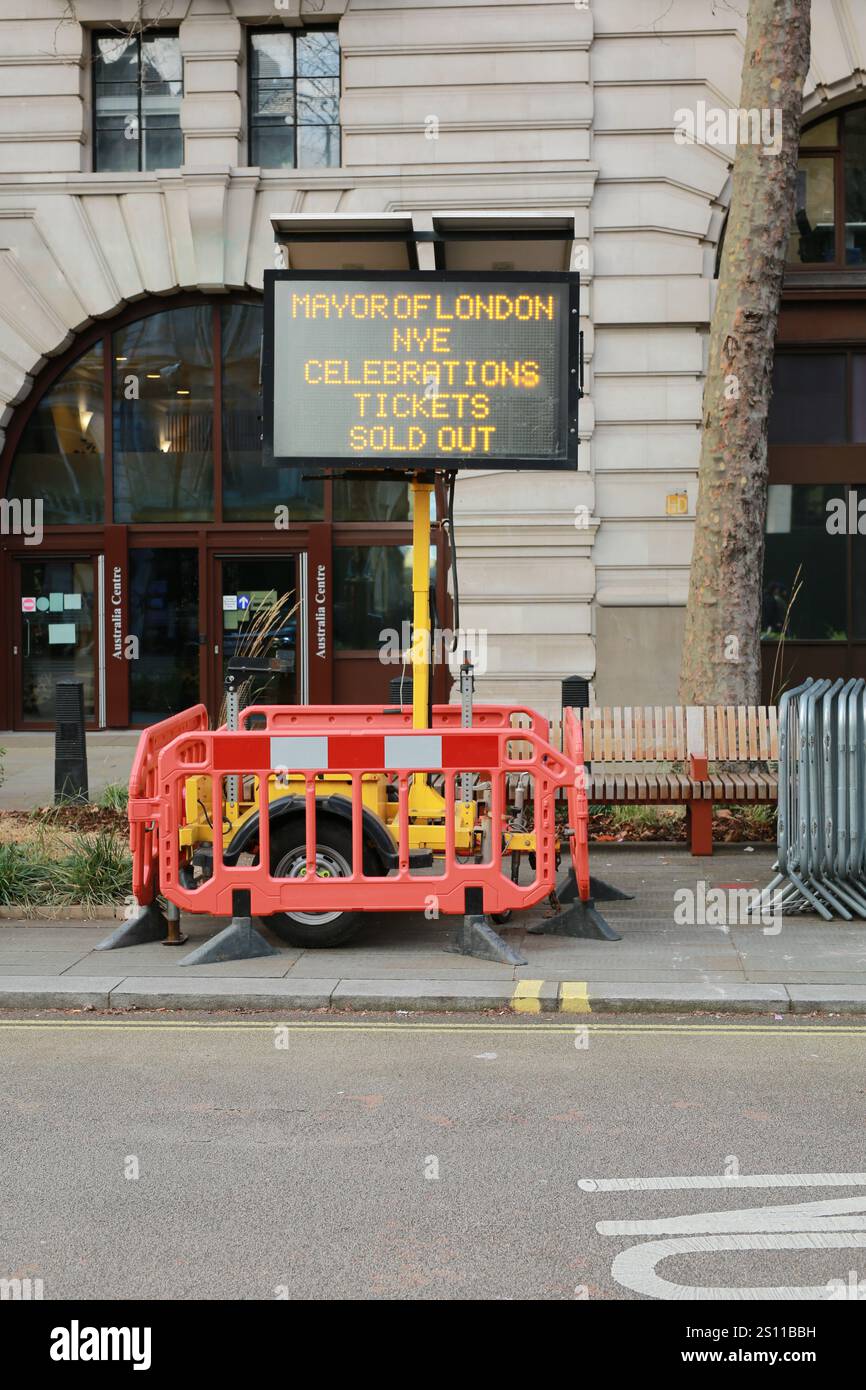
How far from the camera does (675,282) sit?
18.2 metres

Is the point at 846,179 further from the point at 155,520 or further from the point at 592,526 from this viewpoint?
the point at 155,520

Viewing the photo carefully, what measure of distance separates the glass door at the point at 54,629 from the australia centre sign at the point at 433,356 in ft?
39.5

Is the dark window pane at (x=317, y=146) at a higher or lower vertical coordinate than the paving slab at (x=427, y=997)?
higher

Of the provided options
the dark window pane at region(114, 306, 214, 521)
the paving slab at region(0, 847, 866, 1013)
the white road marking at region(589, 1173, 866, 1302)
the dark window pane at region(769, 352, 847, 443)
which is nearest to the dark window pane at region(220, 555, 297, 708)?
the dark window pane at region(114, 306, 214, 521)

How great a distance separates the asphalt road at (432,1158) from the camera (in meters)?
4.20

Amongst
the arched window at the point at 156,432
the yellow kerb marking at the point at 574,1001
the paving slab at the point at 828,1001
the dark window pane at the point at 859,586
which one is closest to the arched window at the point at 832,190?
the dark window pane at the point at 859,586

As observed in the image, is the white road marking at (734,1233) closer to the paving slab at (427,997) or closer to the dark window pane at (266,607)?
the paving slab at (427,997)

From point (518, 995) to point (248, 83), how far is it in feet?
50.7

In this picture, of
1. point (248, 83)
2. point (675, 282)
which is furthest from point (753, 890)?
point (248, 83)

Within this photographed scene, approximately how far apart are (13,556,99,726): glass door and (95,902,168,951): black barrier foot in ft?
37.8

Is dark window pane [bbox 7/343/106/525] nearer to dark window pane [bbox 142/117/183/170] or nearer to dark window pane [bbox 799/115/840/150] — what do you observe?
dark window pane [bbox 142/117/183/170]

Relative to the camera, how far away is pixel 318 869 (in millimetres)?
8367

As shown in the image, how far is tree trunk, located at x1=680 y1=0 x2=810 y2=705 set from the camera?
1264 centimetres
